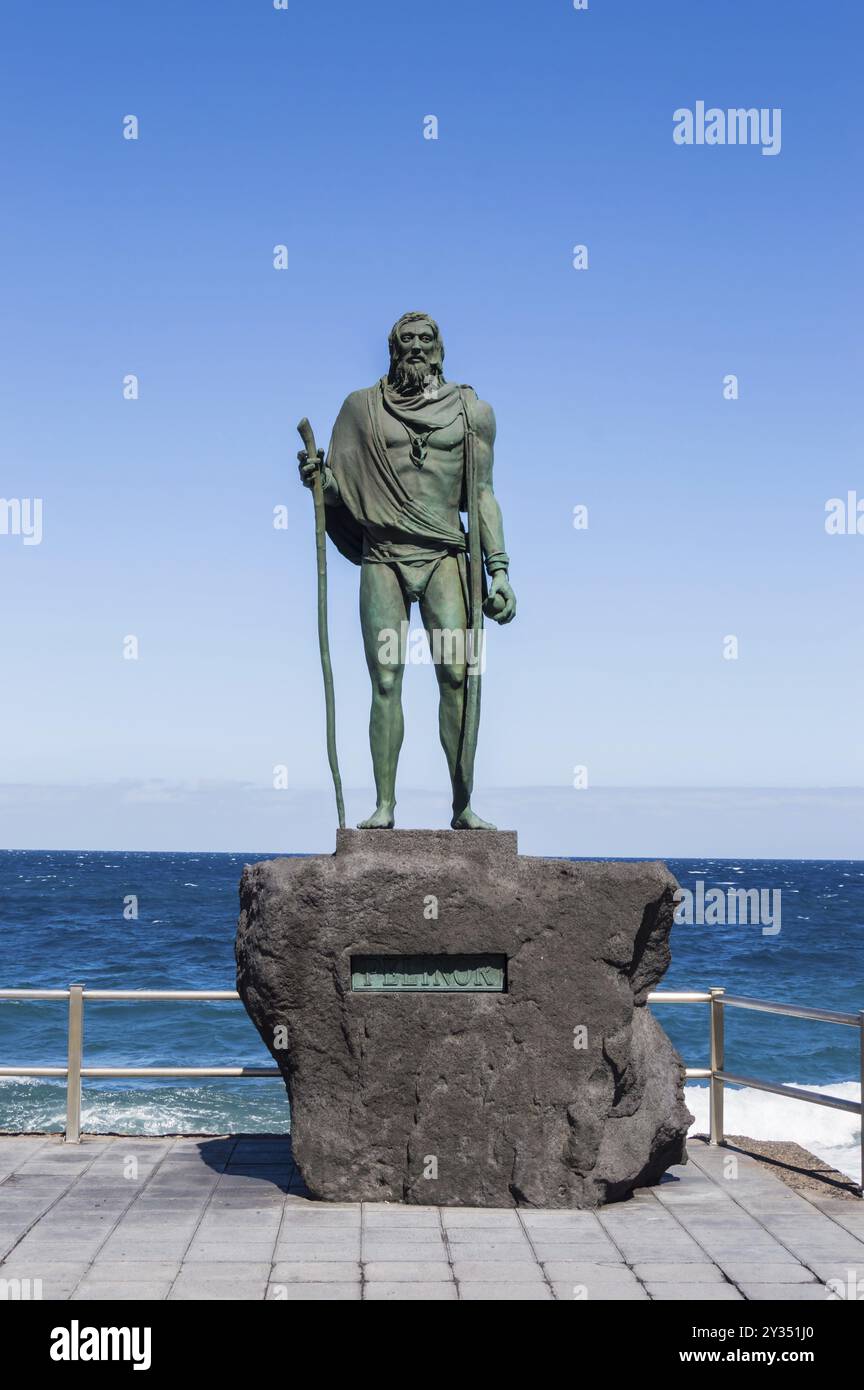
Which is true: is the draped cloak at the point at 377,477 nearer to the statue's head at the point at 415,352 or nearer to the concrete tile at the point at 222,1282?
the statue's head at the point at 415,352

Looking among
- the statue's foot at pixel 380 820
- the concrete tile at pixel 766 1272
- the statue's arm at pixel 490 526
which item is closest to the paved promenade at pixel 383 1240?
the concrete tile at pixel 766 1272

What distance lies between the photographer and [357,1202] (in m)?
6.68

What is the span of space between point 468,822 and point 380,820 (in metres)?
0.43

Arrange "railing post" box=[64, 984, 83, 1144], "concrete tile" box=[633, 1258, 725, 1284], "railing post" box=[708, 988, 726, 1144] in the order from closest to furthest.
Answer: "concrete tile" box=[633, 1258, 725, 1284]
"railing post" box=[64, 984, 83, 1144]
"railing post" box=[708, 988, 726, 1144]

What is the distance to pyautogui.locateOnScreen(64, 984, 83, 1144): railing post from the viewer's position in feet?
26.3

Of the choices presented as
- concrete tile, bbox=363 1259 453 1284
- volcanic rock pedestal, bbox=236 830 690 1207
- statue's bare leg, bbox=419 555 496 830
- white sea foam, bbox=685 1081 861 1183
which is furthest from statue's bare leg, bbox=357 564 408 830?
white sea foam, bbox=685 1081 861 1183

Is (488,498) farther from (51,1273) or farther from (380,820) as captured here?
(51,1273)

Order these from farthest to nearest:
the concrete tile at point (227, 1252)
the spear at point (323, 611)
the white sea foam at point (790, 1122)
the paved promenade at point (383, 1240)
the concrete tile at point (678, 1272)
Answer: the white sea foam at point (790, 1122), the spear at point (323, 611), the concrete tile at point (227, 1252), the concrete tile at point (678, 1272), the paved promenade at point (383, 1240)

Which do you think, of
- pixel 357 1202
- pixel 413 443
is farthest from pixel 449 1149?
pixel 413 443

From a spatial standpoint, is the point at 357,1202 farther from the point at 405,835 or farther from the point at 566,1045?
→ the point at 405,835

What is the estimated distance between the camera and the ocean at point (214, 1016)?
547 inches

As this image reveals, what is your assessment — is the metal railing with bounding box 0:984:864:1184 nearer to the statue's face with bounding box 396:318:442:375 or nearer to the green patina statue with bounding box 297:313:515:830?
the green patina statue with bounding box 297:313:515:830

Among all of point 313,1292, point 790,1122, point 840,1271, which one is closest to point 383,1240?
point 313,1292

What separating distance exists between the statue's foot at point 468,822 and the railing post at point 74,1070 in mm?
2404
